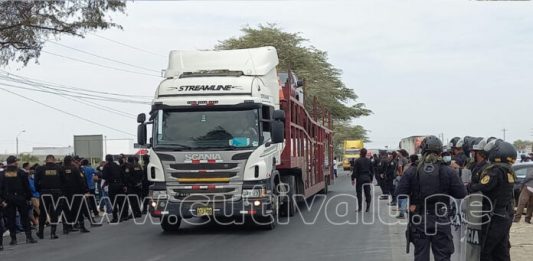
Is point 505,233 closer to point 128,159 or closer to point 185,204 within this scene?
point 185,204

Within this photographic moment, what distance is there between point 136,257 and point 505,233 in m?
5.86

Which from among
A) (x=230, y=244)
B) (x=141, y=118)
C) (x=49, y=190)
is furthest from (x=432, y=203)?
(x=49, y=190)

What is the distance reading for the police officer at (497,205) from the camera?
8.00m

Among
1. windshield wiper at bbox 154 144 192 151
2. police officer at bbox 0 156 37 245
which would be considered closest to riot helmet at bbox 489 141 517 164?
windshield wiper at bbox 154 144 192 151

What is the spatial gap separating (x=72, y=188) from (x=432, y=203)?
9.40 m

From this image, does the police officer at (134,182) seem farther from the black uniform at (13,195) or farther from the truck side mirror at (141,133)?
the black uniform at (13,195)

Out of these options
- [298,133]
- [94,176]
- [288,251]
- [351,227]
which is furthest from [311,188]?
[288,251]

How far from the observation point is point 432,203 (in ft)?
25.0

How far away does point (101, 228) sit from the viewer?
1594 centimetres

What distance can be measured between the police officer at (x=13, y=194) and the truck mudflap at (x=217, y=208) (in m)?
2.74

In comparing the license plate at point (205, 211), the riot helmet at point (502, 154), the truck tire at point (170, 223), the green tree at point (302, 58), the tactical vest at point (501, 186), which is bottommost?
the truck tire at point (170, 223)

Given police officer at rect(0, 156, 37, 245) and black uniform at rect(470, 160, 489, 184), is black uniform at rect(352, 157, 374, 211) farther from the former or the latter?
black uniform at rect(470, 160, 489, 184)

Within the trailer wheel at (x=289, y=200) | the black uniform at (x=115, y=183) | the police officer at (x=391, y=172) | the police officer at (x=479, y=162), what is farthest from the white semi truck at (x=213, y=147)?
the police officer at (x=391, y=172)

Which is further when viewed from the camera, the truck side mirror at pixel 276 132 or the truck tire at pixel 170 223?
the truck tire at pixel 170 223
